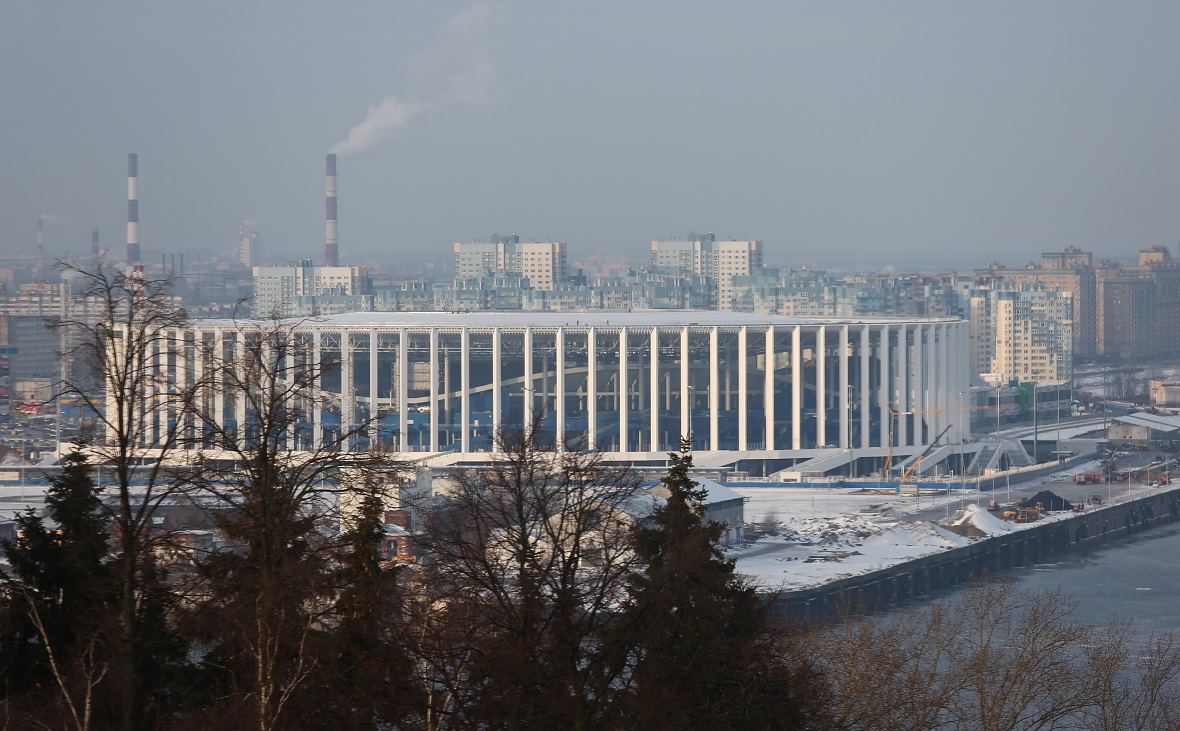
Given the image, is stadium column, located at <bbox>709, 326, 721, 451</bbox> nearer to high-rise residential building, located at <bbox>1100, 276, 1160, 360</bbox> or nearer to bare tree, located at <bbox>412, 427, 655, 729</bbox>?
bare tree, located at <bbox>412, 427, 655, 729</bbox>

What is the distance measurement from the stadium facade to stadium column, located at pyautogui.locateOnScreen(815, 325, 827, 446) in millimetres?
31

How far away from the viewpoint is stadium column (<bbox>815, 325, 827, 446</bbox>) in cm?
2672

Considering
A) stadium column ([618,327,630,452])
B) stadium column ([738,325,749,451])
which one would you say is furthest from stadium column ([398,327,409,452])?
stadium column ([738,325,749,451])

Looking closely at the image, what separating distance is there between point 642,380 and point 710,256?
135ft

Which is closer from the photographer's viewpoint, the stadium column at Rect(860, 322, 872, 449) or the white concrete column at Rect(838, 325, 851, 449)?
the white concrete column at Rect(838, 325, 851, 449)

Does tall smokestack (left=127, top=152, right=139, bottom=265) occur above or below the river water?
above

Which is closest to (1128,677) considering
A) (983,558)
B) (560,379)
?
(983,558)

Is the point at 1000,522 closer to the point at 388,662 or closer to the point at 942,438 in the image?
the point at 942,438

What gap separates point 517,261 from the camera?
2544 inches

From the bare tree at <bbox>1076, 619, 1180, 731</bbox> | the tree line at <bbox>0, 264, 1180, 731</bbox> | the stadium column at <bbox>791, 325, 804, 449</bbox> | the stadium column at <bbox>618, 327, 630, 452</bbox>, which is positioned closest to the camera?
the tree line at <bbox>0, 264, 1180, 731</bbox>

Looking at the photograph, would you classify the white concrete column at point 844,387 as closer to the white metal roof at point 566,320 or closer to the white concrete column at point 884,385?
the white metal roof at point 566,320

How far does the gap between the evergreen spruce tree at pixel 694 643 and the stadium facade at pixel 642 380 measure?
18.8m

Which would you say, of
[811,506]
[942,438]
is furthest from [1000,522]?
[942,438]

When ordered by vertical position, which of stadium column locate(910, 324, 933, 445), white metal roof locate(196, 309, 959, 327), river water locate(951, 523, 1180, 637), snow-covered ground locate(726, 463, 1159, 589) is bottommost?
river water locate(951, 523, 1180, 637)
